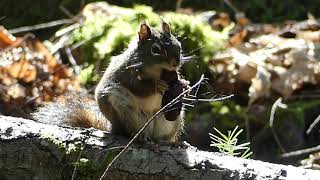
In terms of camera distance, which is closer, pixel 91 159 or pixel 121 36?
pixel 91 159

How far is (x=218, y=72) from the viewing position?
203 inches

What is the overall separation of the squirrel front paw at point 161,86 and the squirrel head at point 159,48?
7cm

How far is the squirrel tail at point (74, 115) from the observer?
11.3 ft

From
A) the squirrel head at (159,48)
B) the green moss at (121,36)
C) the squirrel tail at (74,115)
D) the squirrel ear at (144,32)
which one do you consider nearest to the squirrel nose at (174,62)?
the squirrel head at (159,48)

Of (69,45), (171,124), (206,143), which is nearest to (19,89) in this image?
(69,45)

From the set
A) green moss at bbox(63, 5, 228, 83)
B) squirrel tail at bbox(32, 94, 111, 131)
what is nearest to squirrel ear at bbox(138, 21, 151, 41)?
squirrel tail at bbox(32, 94, 111, 131)

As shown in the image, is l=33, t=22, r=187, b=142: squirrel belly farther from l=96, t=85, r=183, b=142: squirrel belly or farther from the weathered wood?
the weathered wood

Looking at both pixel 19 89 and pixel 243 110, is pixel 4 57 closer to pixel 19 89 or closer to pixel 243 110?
pixel 19 89

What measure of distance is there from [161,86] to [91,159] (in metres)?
0.51

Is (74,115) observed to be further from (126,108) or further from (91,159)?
(91,159)

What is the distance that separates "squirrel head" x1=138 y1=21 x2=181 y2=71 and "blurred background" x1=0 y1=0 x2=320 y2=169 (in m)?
1.19

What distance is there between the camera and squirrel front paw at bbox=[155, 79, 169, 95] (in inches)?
122

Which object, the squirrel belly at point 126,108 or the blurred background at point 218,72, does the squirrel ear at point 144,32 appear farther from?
the blurred background at point 218,72

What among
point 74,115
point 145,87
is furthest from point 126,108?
point 74,115
